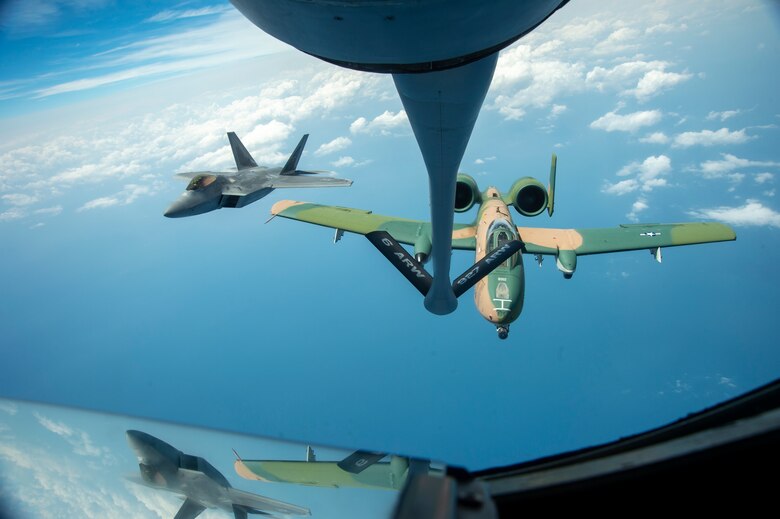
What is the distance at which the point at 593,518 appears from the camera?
3.40 ft

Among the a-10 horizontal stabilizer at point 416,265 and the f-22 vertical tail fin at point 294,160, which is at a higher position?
the f-22 vertical tail fin at point 294,160

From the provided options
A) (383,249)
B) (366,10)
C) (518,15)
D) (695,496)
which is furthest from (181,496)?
(383,249)

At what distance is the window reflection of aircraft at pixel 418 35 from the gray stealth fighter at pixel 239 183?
9.26 meters

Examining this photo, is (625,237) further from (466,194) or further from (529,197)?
(466,194)

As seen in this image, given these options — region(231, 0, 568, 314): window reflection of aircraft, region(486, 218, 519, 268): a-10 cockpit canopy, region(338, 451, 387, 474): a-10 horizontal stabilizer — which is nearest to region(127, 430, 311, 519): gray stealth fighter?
region(338, 451, 387, 474): a-10 horizontal stabilizer

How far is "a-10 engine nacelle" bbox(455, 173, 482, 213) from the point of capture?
11.0 m

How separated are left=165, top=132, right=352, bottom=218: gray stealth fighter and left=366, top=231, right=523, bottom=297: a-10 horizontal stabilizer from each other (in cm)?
610

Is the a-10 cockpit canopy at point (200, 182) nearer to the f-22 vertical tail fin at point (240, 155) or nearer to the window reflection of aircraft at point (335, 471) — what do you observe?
the f-22 vertical tail fin at point (240, 155)

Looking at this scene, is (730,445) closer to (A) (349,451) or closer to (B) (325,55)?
(A) (349,451)

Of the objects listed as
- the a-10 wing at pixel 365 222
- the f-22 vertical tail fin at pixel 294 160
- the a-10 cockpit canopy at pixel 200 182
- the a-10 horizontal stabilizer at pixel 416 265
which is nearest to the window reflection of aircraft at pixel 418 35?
the a-10 horizontal stabilizer at pixel 416 265

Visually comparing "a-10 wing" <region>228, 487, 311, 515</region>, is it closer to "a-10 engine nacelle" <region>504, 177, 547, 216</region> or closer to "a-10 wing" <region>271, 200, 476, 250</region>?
"a-10 wing" <region>271, 200, 476, 250</region>

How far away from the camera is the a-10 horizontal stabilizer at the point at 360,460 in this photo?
1338mm

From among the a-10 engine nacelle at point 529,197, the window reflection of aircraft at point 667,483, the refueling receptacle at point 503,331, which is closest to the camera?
the window reflection of aircraft at point 667,483

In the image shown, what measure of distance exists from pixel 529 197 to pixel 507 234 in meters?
2.33
